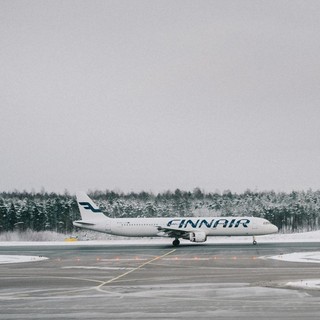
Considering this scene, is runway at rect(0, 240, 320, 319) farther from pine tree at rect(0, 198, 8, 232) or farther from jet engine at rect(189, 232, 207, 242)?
pine tree at rect(0, 198, 8, 232)

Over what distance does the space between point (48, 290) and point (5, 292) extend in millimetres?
2076

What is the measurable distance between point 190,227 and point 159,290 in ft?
144

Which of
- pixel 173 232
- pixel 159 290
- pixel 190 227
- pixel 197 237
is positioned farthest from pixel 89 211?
pixel 159 290

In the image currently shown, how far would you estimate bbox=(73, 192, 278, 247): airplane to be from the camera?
69.8 m

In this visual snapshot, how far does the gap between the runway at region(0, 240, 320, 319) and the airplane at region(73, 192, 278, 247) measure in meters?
23.3

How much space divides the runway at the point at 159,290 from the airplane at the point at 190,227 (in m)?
23.3

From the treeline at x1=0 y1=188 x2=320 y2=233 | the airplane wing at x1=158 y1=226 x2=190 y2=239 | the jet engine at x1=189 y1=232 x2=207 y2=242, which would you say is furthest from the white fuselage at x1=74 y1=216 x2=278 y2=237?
the treeline at x1=0 y1=188 x2=320 y2=233

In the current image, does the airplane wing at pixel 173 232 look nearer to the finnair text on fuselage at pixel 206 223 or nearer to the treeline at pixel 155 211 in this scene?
the finnair text on fuselage at pixel 206 223

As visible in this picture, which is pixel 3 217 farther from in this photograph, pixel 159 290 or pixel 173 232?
pixel 159 290

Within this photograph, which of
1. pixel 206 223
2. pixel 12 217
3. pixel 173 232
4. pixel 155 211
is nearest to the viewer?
pixel 173 232

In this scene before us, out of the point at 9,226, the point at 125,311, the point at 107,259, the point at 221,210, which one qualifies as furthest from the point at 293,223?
the point at 125,311

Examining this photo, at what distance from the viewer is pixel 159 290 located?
89.0 ft

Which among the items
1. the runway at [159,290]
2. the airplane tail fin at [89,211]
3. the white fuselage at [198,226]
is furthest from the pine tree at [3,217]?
the runway at [159,290]

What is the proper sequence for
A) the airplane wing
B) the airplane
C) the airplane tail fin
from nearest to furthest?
the airplane wing
the airplane
the airplane tail fin
